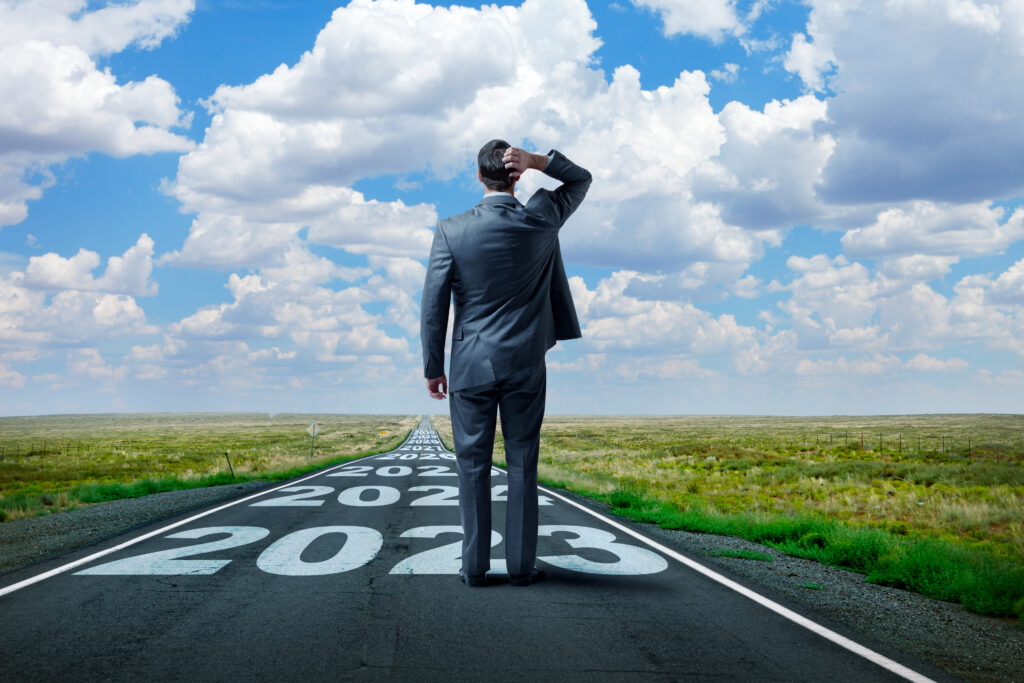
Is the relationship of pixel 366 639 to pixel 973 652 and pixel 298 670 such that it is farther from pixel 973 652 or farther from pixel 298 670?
pixel 973 652

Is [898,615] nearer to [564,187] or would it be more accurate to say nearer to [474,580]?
[474,580]

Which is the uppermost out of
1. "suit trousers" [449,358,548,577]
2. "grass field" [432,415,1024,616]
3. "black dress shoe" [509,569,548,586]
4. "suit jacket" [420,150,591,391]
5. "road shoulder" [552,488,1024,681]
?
"suit jacket" [420,150,591,391]

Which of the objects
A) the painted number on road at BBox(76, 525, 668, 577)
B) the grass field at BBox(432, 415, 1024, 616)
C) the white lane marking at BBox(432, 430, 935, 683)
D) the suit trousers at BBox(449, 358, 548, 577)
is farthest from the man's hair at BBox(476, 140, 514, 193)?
the grass field at BBox(432, 415, 1024, 616)

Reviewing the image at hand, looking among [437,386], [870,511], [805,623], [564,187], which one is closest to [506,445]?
[437,386]

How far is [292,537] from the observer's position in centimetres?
655

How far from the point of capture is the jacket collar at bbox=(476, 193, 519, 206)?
425 centimetres

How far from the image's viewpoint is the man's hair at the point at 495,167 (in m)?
4.29

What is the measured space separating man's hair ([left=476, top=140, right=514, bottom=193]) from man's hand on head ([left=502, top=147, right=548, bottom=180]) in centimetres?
5

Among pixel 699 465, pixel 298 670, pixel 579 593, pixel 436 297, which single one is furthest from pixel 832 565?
pixel 699 465

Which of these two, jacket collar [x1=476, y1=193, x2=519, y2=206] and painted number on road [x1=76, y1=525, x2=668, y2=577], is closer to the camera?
jacket collar [x1=476, y1=193, x2=519, y2=206]

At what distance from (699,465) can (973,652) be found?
30159 mm

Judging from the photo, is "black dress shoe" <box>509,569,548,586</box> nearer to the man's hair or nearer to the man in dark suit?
the man in dark suit

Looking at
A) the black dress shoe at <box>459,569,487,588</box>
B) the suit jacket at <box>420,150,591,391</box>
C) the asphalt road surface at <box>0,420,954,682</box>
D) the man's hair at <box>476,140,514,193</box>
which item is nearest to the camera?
the asphalt road surface at <box>0,420,954,682</box>

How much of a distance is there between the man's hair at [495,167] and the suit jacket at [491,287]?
0.09m
